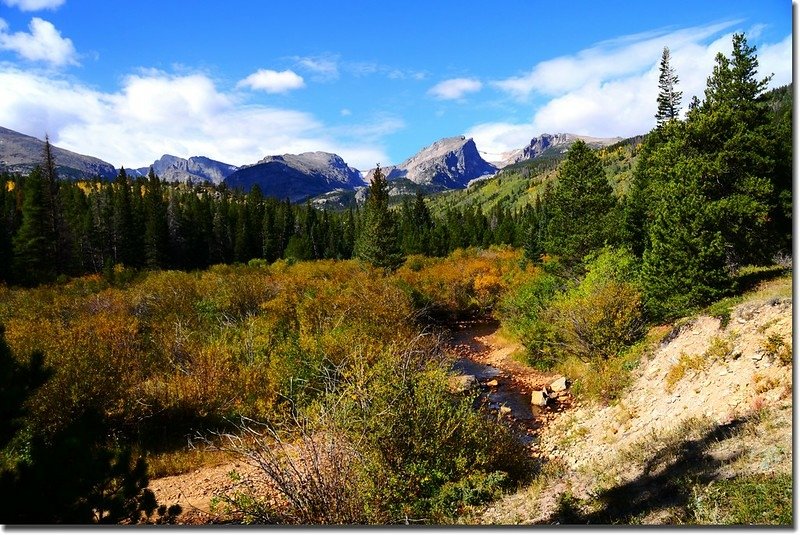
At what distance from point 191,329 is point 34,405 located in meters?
8.43

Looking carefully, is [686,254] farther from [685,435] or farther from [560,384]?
[685,435]

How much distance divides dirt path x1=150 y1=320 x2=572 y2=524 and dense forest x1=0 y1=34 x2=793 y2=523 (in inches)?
49.3

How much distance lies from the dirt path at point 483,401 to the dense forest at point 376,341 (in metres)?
1.25

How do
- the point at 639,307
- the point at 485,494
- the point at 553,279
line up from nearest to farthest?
the point at 485,494 → the point at 639,307 → the point at 553,279

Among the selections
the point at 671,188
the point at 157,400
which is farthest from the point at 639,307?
the point at 157,400

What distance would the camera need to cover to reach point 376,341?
794 inches

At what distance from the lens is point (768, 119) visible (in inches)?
875

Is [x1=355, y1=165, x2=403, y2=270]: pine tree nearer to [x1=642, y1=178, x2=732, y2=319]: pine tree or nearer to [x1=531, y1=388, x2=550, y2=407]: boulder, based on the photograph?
[x1=531, y1=388, x2=550, y2=407]: boulder

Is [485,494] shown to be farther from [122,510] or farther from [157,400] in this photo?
[157,400]

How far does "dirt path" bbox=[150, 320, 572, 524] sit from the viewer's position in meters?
11.9

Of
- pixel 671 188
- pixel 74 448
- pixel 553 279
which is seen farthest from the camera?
pixel 553 279

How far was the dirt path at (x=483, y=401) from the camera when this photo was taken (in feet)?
39.0

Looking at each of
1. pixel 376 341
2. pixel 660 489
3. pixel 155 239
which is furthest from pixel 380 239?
pixel 660 489

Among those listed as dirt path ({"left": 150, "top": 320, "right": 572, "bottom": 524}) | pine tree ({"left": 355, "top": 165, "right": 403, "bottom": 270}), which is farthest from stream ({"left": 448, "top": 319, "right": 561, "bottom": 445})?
pine tree ({"left": 355, "top": 165, "right": 403, "bottom": 270})
